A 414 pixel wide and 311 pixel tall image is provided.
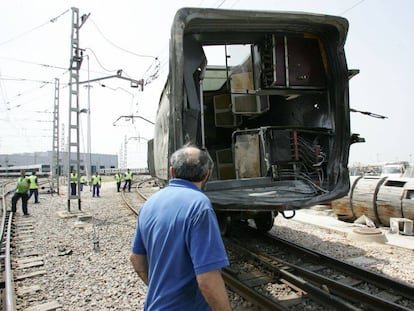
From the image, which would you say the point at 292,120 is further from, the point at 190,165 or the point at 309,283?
the point at 190,165

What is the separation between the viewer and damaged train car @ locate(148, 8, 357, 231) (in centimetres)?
426

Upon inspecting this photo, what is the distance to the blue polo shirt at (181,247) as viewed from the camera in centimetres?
167

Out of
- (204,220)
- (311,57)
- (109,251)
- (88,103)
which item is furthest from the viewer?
(88,103)

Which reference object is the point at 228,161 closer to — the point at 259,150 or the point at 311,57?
the point at 259,150

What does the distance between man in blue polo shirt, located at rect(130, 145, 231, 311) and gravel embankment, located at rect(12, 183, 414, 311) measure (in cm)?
232

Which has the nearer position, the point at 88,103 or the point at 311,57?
the point at 311,57

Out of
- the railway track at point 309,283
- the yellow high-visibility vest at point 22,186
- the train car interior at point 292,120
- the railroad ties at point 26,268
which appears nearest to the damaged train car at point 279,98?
Answer: the train car interior at point 292,120

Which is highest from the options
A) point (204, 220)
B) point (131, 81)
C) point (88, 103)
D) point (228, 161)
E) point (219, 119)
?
point (88, 103)

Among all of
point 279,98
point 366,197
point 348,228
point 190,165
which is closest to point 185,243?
point 190,165

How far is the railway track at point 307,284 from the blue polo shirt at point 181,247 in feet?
6.63

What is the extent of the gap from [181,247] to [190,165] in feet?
1.61

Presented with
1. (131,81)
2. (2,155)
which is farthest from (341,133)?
(2,155)

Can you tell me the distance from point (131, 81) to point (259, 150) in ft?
31.1

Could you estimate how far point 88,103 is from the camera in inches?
1132
